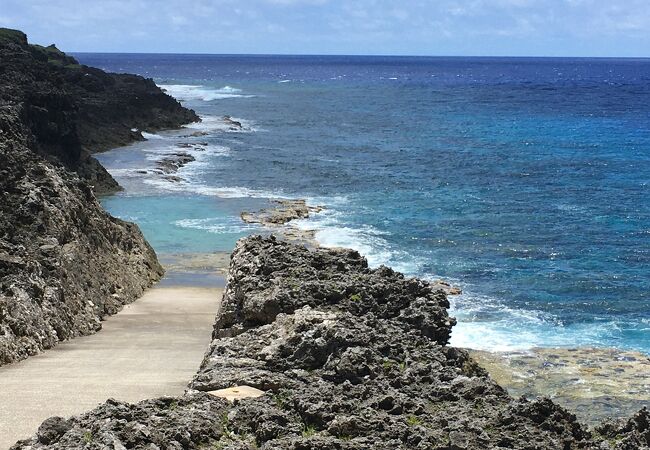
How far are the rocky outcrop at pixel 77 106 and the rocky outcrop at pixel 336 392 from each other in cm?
2238

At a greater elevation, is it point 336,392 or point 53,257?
point 336,392

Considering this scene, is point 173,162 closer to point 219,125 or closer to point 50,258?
point 219,125

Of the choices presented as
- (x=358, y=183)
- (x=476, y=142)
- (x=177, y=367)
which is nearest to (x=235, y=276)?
(x=177, y=367)

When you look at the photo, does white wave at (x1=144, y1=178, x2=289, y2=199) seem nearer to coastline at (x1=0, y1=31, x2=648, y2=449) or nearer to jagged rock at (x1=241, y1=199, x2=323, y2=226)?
jagged rock at (x1=241, y1=199, x2=323, y2=226)

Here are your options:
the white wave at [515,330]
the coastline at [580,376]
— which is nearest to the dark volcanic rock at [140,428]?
the coastline at [580,376]

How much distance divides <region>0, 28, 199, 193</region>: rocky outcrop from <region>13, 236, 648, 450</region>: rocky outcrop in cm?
2238

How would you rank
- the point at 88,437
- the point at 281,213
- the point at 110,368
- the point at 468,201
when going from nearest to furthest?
the point at 88,437, the point at 110,368, the point at 281,213, the point at 468,201

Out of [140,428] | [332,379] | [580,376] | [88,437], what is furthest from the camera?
[580,376]

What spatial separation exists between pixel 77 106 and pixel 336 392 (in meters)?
47.2

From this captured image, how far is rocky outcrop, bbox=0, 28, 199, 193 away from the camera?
42812 millimetres

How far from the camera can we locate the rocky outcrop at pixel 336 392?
9555 millimetres

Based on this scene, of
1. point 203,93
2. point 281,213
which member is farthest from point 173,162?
point 203,93

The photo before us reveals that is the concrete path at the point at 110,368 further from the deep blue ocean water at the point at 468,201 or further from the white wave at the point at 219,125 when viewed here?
the white wave at the point at 219,125

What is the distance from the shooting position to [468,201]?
49.0 metres
